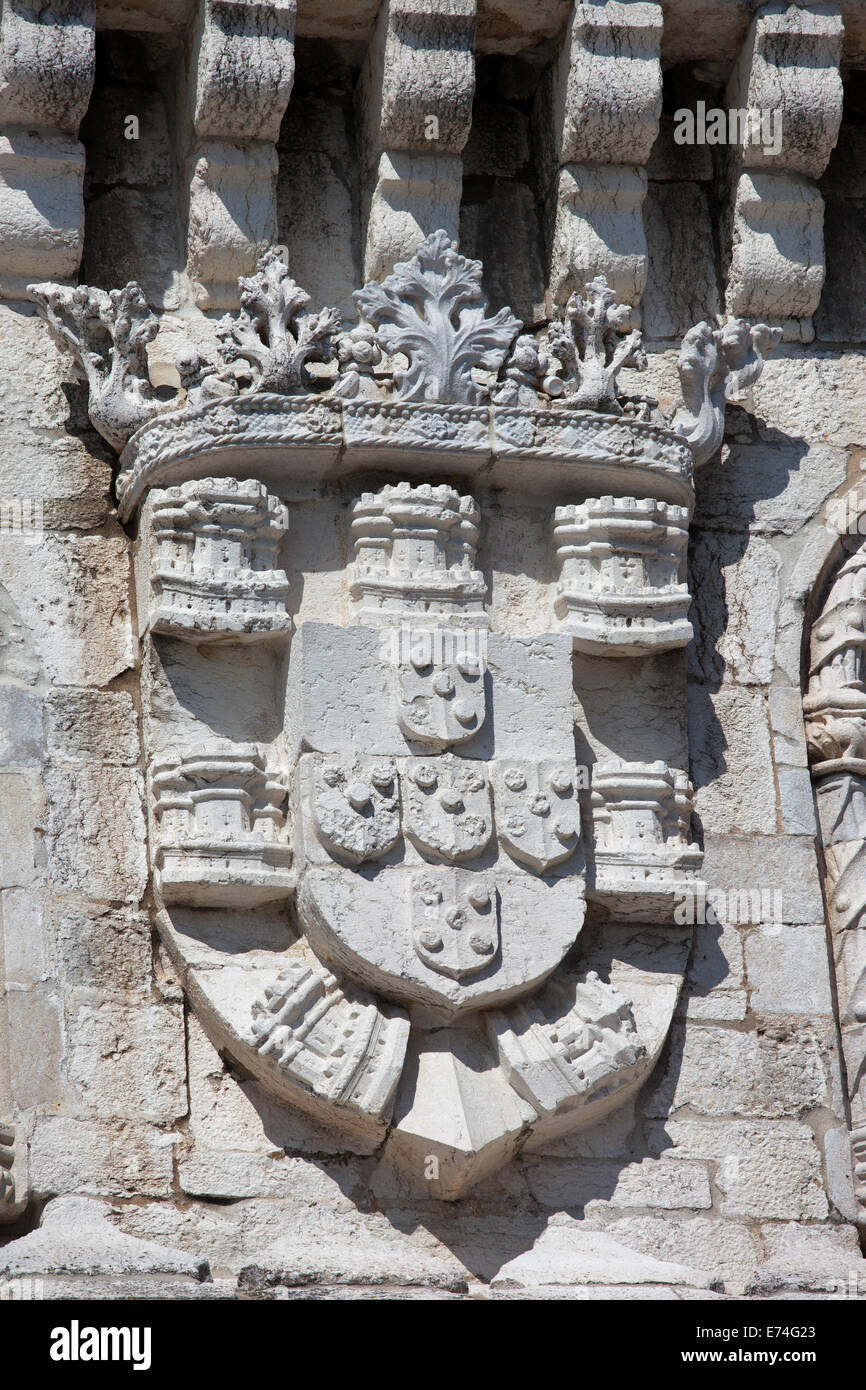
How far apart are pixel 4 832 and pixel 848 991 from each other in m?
2.25

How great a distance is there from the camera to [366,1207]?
6055 mm

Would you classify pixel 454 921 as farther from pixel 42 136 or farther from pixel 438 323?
pixel 42 136

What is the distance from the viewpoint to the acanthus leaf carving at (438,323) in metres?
6.57

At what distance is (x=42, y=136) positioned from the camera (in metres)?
6.78

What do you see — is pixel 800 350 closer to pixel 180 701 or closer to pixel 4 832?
pixel 180 701

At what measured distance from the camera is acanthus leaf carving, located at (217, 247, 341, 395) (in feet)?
21.3

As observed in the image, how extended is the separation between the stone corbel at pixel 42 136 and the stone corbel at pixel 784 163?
1.90 metres

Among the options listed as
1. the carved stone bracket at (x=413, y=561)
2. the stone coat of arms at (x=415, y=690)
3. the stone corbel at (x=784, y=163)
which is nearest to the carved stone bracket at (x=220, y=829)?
the stone coat of arms at (x=415, y=690)

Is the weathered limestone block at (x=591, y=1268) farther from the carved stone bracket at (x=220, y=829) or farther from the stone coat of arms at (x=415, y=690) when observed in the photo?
the carved stone bracket at (x=220, y=829)

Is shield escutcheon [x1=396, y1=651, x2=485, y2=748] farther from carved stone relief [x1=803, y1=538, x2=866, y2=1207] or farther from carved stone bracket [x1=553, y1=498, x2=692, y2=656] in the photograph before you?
carved stone relief [x1=803, y1=538, x2=866, y2=1207]

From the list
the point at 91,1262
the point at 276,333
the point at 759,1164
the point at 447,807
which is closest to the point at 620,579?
the point at 447,807

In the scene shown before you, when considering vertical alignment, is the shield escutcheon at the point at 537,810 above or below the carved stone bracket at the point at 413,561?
below

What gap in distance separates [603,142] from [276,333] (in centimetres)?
120

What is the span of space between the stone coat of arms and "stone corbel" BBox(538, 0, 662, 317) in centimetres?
24
